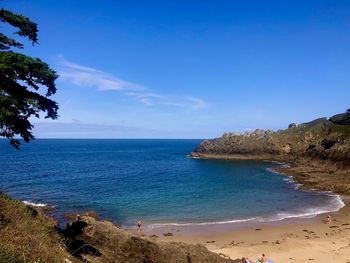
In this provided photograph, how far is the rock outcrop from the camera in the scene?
1747cm

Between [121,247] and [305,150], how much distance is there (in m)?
88.7

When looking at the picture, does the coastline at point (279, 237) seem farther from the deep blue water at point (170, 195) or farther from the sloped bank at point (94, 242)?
the sloped bank at point (94, 242)

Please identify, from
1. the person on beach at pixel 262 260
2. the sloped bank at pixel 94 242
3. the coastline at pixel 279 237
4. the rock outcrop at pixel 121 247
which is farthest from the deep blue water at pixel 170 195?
the sloped bank at pixel 94 242

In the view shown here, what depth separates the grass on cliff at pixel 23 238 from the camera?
9.01m

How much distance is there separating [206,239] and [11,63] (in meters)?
25.7

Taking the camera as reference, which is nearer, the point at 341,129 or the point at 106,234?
the point at 106,234

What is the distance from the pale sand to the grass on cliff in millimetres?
17936

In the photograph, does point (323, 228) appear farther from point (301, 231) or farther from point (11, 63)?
point (11, 63)

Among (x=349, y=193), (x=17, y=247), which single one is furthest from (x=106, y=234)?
(x=349, y=193)

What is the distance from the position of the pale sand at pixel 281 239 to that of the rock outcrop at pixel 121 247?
10511 mm

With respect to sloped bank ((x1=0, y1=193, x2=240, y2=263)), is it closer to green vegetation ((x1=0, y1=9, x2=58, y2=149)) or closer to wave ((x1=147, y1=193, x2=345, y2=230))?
green vegetation ((x1=0, y1=9, x2=58, y2=149))

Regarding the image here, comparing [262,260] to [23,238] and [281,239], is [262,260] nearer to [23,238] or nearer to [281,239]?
[281,239]

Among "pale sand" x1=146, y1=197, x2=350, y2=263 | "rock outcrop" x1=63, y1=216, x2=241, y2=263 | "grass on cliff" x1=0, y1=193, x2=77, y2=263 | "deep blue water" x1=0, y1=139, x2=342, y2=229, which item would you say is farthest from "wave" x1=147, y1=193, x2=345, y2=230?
"grass on cliff" x1=0, y1=193, x2=77, y2=263

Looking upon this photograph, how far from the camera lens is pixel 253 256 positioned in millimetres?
29109
